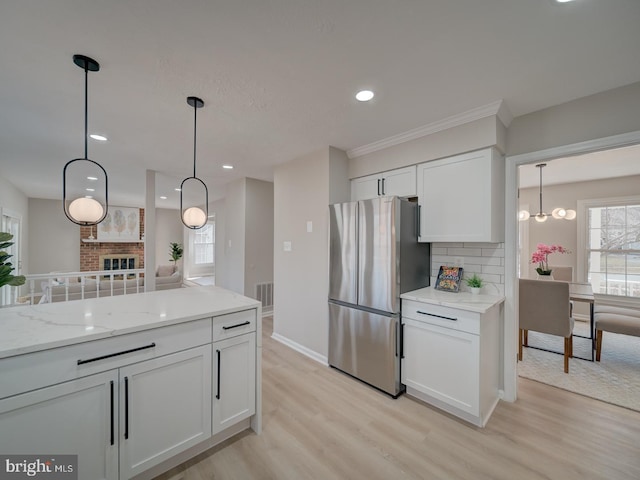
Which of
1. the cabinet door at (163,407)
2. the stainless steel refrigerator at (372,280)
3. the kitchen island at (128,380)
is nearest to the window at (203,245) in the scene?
the stainless steel refrigerator at (372,280)

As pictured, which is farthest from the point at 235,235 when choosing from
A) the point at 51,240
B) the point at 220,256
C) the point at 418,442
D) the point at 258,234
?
the point at 51,240

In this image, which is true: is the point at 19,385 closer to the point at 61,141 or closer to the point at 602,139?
the point at 61,141

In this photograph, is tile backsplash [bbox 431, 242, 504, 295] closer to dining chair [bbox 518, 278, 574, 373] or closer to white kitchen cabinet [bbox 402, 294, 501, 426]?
white kitchen cabinet [bbox 402, 294, 501, 426]

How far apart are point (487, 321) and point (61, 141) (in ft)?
15.3

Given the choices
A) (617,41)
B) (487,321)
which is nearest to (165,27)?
(617,41)

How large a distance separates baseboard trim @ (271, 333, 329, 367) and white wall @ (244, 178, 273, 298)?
1.35 meters

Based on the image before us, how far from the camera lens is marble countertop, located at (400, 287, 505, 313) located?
2.02 meters

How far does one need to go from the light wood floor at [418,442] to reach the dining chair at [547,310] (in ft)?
2.20

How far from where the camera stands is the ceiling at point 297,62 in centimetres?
128

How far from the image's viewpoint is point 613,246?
176 inches

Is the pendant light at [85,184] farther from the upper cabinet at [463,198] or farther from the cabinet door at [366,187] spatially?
the upper cabinet at [463,198]

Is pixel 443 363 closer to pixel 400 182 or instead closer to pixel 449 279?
pixel 449 279

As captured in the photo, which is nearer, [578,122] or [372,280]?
[578,122]

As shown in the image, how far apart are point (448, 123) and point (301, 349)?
2964 millimetres
